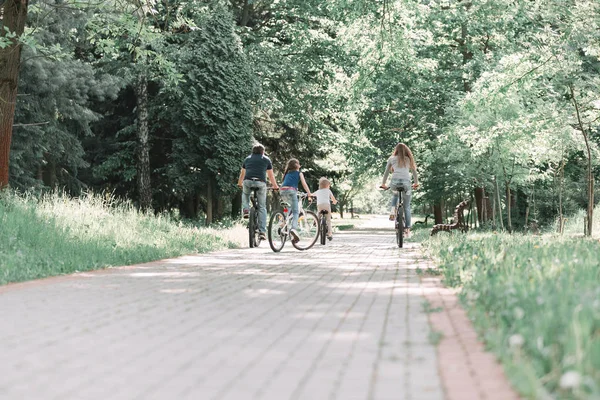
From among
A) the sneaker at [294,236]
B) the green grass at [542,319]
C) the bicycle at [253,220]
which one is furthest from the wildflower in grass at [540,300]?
the bicycle at [253,220]

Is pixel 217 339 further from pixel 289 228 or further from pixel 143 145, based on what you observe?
pixel 143 145

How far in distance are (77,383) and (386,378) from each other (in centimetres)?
173

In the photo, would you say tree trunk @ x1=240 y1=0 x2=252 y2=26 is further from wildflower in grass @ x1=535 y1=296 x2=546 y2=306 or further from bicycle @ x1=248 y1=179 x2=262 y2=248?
wildflower in grass @ x1=535 y1=296 x2=546 y2=306

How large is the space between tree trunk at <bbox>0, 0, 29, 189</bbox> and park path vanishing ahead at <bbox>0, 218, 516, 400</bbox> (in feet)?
23.6

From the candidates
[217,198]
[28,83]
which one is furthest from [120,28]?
[217,198]

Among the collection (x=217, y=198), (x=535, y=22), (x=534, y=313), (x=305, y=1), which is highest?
(x=305, y=1)

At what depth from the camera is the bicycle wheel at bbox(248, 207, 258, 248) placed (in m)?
15.3

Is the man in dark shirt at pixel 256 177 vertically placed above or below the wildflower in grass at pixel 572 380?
above

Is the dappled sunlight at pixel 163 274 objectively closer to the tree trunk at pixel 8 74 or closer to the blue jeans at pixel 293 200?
the blue jeans at pixel 293 200

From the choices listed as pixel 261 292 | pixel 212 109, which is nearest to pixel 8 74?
pixel 261 292

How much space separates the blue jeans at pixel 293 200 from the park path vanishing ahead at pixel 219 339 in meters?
5.95

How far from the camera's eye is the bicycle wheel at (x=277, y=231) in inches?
578

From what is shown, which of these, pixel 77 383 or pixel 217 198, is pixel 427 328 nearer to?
pixel 77 383

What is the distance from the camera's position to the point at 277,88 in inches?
1222
